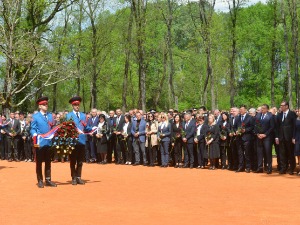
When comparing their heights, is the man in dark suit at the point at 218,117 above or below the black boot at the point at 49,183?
above

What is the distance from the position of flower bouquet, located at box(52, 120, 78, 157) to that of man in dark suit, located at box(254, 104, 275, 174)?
19.8 ft

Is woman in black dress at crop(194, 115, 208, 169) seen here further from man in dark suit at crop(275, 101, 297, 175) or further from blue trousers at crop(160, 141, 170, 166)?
man in dark suit at crop(275, 101, 297, 175)

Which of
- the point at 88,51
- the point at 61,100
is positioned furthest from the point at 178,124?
the point at 61,100

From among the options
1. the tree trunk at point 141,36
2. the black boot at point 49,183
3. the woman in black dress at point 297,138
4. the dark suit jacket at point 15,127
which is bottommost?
the black boot at point 49,183

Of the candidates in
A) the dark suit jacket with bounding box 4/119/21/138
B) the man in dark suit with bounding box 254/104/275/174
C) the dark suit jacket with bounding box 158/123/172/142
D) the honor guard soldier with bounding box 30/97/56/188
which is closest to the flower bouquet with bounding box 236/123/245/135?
the man in dark suit with bounding box 254/104/275/174

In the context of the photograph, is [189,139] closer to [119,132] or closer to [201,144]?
[201,144]

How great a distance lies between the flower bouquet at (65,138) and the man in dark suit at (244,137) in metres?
5.89

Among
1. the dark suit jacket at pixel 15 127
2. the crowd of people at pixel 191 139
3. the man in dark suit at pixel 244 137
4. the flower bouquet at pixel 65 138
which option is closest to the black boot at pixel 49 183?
the flower bouquet at pixel 65 138

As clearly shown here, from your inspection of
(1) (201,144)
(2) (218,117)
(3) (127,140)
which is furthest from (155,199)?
(3) (127,140)

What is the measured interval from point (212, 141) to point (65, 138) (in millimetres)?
6150

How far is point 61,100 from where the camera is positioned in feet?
184

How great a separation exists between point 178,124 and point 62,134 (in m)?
6.47

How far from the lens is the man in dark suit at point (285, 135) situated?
15273mm

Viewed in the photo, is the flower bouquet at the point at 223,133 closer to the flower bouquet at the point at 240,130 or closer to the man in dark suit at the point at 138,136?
the flower bouquet at the point at 240,130
